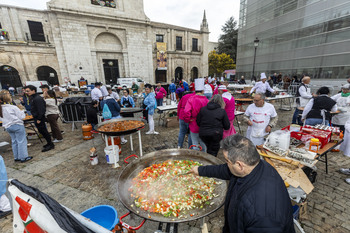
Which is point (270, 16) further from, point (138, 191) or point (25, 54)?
point (25, 54)

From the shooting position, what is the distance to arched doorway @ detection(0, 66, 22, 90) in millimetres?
19688

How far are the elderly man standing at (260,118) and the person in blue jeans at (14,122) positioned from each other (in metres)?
6.69

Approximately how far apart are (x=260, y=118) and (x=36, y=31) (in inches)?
1122

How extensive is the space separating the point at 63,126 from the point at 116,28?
1980 cm

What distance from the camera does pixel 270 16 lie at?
959 inches

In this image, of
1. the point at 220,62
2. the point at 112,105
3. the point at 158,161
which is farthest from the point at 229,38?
the point at 158,161

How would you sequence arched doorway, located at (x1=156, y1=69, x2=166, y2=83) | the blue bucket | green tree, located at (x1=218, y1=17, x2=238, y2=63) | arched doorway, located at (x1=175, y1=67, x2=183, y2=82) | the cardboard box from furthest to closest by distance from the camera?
green tree, located at (x1=218, y1=17, x2=238, y2=63) < arched doorway, located at (x1=175, y1=67, x2=183, y2=82) < arched doorway, located at (x1=156, y1=69, x2=166, y2=83) < the cardboard box < the blue bucket

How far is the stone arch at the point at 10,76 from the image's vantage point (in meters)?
19.7

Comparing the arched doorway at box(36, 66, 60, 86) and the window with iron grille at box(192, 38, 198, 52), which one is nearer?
the arched doorway at box(36, 66, 60, 86)

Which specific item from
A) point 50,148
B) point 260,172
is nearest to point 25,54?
point 50,148

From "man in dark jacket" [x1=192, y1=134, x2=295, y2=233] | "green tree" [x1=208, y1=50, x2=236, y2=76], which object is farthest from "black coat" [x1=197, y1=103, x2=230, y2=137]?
"green tree" [x1=208, y1=50, x2=236, y2=76]

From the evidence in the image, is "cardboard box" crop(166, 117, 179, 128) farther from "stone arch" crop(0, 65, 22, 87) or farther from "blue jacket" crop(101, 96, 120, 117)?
"stone arch" crop(0, 65, 22, 87)

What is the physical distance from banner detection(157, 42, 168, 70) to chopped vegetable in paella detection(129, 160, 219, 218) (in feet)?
90.4

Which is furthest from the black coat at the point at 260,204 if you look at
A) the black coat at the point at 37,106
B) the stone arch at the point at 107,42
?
the stone arch at the point at 107,42
